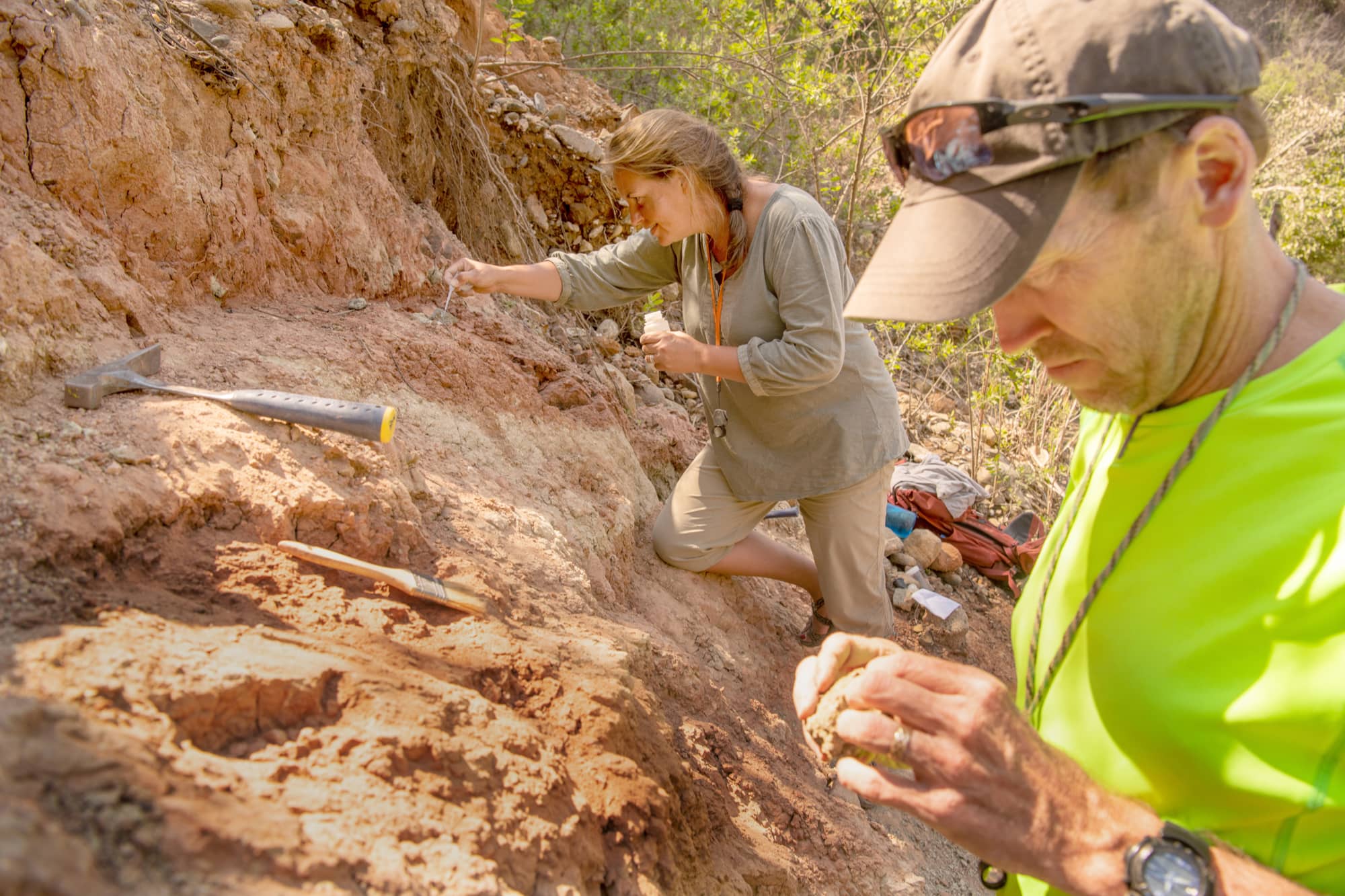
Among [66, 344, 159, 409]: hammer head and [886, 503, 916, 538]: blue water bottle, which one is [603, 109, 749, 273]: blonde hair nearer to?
[66, 344, 159, 409]: hammer head

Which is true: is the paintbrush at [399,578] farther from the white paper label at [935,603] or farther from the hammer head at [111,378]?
the white paper label at [935,603]

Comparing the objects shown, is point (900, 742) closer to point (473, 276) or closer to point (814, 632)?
point (473, 276)

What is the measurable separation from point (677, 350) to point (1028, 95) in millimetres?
1692

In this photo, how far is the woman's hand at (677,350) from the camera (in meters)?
2.73

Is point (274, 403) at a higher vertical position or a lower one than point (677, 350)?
higher

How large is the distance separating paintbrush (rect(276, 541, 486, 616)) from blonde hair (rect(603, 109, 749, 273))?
153 centimetres

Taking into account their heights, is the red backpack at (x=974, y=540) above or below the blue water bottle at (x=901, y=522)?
below

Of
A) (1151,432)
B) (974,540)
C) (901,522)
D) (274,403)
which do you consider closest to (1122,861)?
(1151,432)

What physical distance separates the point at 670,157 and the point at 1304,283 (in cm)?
181

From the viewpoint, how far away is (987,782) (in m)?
1.14

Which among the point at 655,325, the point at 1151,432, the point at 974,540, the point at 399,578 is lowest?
the point at 974,540

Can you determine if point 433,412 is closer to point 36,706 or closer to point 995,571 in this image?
point 36,706

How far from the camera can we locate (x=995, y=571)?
469 centimetres

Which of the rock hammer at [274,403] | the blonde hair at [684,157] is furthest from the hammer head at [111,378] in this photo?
the blonde hair at [684,157]
